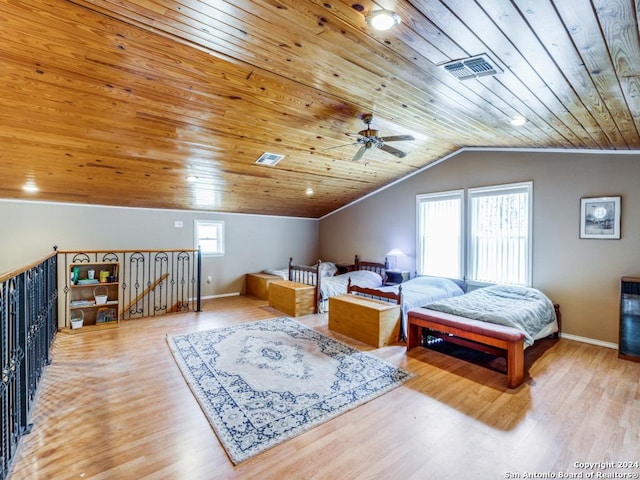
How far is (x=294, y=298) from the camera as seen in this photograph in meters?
5.50

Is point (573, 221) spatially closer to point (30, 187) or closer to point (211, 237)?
point (211, 237)

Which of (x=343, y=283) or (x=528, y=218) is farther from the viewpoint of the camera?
(x=343, y=283)

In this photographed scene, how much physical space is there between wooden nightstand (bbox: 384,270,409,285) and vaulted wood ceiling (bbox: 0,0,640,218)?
2.44 m

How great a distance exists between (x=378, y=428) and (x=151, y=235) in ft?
19.0

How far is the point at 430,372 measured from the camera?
3344 mm

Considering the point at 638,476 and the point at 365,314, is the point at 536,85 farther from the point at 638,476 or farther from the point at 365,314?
the point at 365,314

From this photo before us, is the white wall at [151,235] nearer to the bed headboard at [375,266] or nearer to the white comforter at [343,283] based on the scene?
the bed headboard at [375,266]

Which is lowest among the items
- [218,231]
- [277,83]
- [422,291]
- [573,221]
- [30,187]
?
[422,291]

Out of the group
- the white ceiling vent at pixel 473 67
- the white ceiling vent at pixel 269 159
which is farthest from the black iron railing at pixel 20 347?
the white ceiling vent at pixel 473 67

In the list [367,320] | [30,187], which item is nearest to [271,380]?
[367,320]

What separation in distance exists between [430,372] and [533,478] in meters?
1.44

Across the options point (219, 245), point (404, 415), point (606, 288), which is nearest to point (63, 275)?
point (219, 245)

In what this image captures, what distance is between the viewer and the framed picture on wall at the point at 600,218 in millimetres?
4051

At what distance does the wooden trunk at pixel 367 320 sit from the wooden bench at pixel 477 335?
27cm
